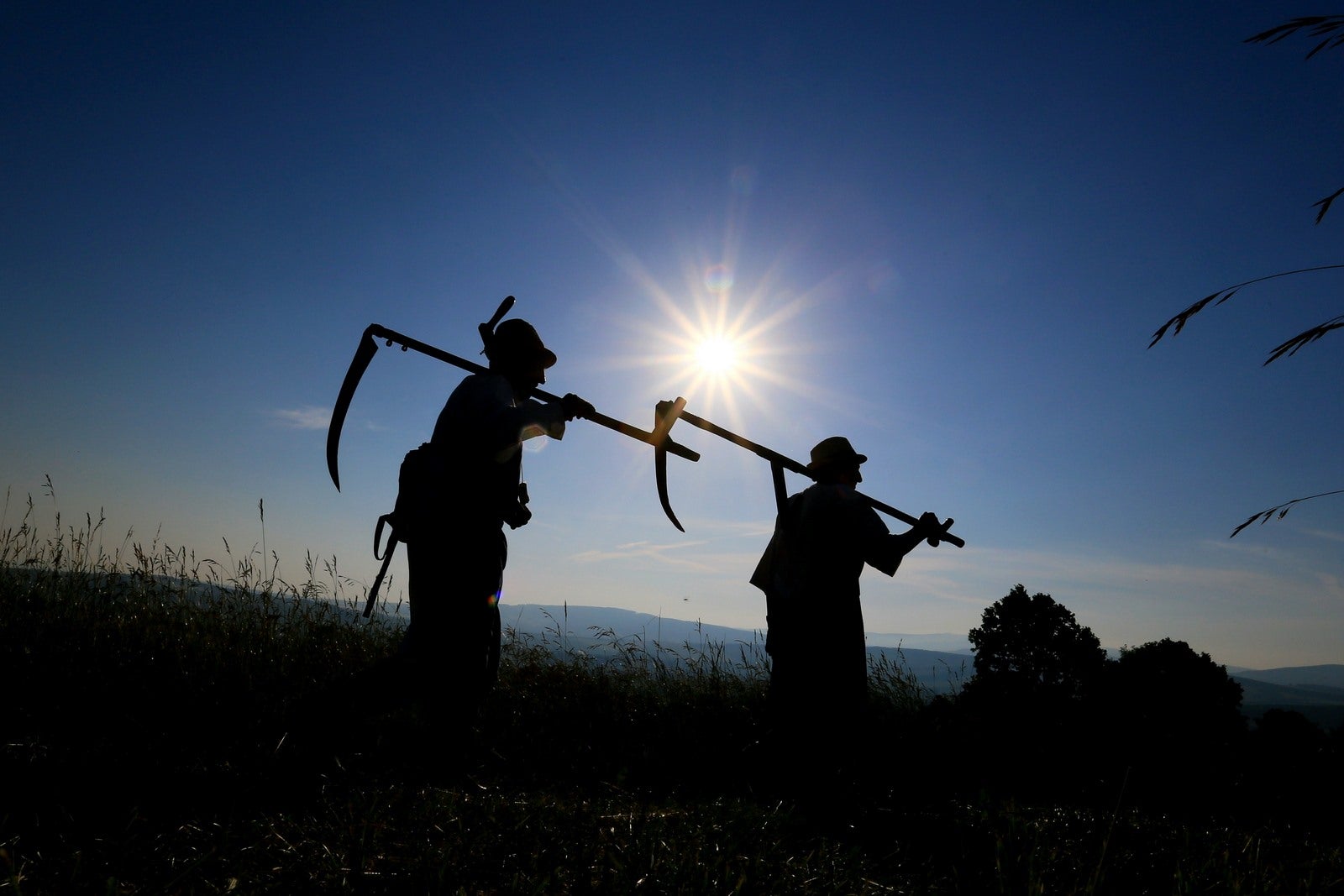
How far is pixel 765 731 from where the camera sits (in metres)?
5.36

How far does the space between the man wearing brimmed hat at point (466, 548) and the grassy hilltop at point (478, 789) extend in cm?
25

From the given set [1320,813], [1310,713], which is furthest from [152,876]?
[1310,713]

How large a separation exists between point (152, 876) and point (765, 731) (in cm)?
429

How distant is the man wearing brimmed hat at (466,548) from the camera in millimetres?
3172

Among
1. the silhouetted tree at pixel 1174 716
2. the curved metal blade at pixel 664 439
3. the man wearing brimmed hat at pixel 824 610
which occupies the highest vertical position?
the curved metal blade at pixel 664 439

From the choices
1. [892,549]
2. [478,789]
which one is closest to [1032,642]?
[892,549]

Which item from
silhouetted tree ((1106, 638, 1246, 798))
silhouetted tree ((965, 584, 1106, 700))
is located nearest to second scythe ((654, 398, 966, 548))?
silhouetted tree ((1106, 638, 1246, 798))

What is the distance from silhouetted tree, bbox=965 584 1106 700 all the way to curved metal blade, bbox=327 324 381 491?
20771 millimetres

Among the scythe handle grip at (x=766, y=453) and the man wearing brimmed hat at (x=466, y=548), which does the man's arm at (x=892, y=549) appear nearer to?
the scythe handle grip at (x=766, y=453)

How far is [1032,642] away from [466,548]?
918 inches

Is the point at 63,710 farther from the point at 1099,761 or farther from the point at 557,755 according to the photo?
the point at 1099,761

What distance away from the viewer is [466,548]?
10.6 feet

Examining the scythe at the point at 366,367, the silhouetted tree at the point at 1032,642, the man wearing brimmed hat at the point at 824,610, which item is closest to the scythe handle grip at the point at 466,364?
the scythe at the point at 366,367

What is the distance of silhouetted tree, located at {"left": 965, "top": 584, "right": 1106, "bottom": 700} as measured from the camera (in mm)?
20328
